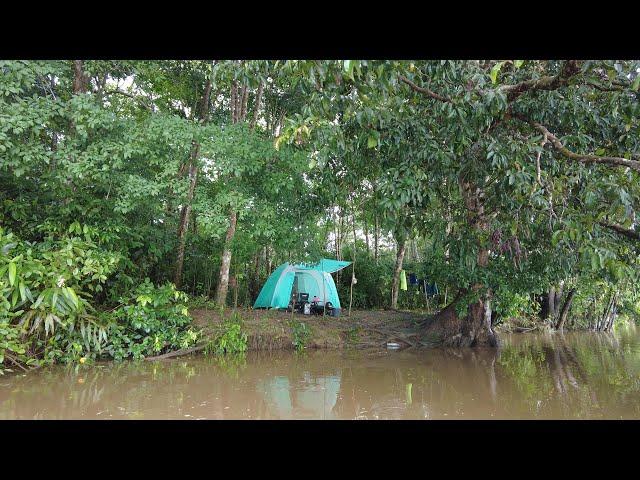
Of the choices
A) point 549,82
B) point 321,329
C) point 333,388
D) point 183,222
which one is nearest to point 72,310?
point 183,222

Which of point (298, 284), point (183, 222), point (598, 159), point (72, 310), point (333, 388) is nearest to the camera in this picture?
point (598, 159)

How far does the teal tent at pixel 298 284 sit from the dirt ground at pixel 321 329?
A: 0.99 meters

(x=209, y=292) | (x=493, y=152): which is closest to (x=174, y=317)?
(x=209, y=292)

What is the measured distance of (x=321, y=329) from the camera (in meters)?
9.59

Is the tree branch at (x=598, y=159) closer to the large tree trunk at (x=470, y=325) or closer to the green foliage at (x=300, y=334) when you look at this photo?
the large tree trunk at (x=470, y=325)

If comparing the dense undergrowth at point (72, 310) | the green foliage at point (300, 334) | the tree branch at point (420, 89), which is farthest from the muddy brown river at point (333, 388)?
the tree branch at point (420, 89)

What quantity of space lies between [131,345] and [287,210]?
349 cm

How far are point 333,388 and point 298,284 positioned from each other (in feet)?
21.4

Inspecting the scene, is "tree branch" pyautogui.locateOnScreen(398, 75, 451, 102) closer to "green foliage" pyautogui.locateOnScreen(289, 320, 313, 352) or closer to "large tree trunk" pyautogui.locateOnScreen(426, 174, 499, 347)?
"large tree trunk" pyautogui.locateOnScreen(426, 174, 499, 347)

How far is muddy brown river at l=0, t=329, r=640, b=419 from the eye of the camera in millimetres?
4762

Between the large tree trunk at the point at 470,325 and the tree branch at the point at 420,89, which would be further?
the large tree trunk at the point at 470,325

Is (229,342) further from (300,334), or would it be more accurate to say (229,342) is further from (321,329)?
(321,329)

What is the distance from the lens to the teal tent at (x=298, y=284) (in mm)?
11703

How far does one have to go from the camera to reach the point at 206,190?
8.53 meters
